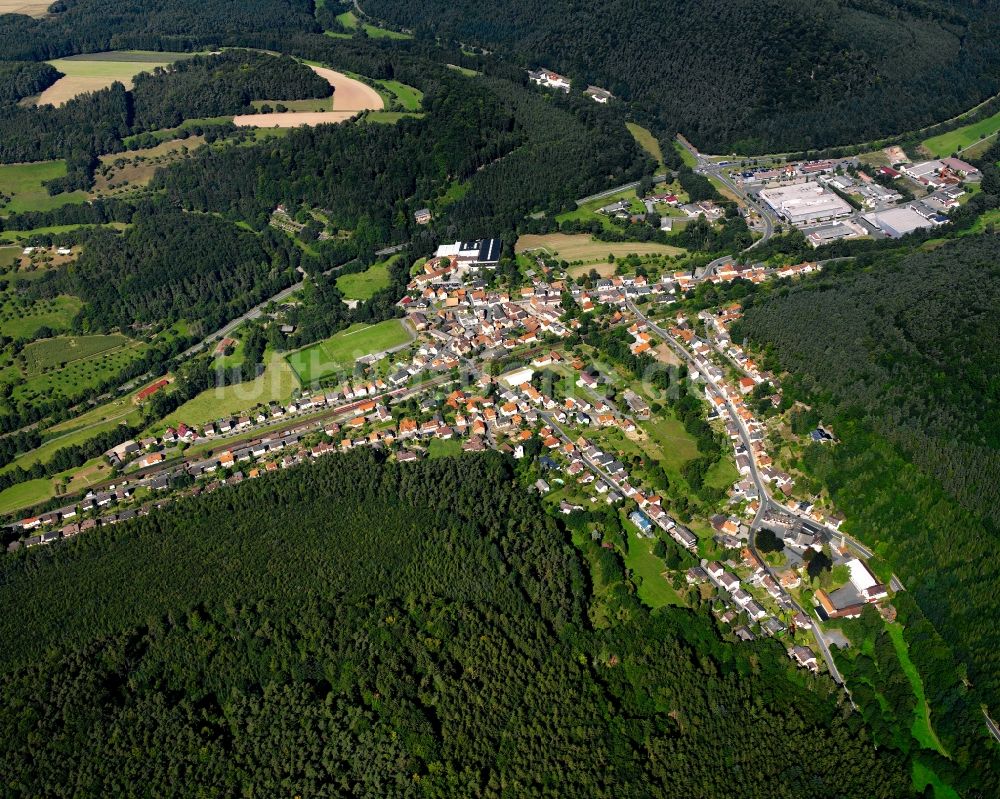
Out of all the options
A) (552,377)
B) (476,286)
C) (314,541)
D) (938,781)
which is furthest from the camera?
(476,286)

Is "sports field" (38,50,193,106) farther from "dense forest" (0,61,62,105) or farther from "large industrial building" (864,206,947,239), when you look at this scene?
"large industrial building" (864,206,947,239)

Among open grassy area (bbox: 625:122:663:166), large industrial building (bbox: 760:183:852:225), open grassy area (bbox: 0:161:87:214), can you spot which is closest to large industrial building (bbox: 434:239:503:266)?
open grassy area (bbox: 625:122:663:166)

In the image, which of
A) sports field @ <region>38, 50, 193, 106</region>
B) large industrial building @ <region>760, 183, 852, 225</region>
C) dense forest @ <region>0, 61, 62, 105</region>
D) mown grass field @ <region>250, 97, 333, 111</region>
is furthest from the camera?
sports field @ <region>38, 50, 193, 106</region>

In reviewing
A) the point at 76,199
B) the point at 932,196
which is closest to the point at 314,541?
the point at 76,199

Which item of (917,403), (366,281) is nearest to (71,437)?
(366,281)

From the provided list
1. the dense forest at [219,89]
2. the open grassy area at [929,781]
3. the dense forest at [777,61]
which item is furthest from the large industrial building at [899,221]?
the dense forest at [219,89]

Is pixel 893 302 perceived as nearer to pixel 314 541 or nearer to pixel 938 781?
pixel 938 781
